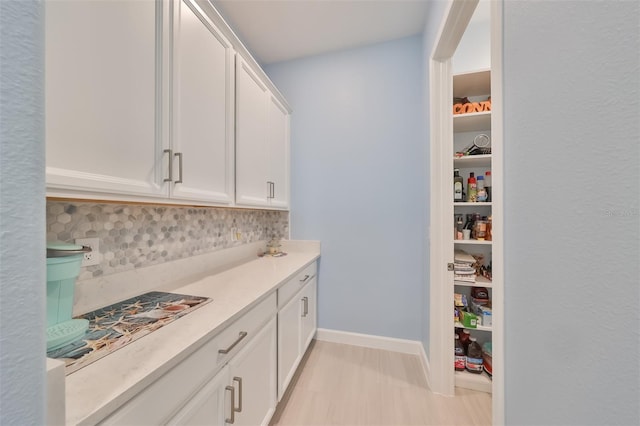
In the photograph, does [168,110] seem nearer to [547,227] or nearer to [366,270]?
[547,227]

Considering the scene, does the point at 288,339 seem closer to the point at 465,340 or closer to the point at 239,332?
the point at 239,332

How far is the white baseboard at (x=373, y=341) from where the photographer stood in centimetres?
201

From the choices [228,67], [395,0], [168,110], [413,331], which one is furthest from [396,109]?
[413,331]

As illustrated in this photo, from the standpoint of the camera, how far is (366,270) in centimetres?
213

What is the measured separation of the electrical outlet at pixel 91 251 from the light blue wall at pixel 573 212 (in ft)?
4.61

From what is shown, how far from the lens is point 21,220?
25cm

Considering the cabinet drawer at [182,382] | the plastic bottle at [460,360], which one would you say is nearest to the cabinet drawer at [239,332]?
the cabinet drawer at [182,382]

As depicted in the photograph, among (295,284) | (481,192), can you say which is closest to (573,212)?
(295,284)

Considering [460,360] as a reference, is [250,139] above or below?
above

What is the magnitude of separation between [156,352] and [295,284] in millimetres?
1021

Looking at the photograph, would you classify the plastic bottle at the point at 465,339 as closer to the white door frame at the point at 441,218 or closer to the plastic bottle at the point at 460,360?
the plastic bottle at the point at 460,360

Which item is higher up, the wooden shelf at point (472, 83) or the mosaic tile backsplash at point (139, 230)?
the wooden shelf at point (472, 83)

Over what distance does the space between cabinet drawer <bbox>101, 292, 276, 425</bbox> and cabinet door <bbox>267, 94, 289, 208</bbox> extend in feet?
3.56

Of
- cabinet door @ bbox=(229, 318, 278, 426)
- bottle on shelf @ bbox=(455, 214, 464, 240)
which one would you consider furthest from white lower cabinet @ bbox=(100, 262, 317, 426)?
bottle on shelf @ bbox=(455, 214, 464, 240)
